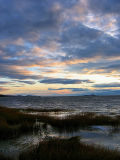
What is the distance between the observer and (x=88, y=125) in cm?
1906

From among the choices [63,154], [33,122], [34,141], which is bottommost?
[34,141]

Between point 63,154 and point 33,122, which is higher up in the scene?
point 63,154

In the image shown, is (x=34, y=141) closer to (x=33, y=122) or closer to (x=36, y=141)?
(x=36, y=141)

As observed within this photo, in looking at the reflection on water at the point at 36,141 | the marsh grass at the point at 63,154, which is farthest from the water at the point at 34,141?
the marsh grass at the point at 63,154

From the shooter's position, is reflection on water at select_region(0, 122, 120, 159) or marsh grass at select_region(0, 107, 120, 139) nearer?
reflection on water at select_region(0, 122, 120, 159)

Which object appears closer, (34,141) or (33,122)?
(34,141)

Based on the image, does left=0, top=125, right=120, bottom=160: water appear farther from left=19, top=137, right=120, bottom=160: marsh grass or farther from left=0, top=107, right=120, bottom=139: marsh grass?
left=19, top=137, right=120, bottom=160: marsh grass

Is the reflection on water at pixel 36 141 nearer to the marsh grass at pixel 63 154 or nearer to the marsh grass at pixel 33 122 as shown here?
the marsh grass at pixel 33 122

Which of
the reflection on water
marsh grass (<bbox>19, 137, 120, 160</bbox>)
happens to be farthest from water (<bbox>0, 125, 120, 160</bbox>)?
marsh grass (<bbox>19, 137, 120, 160</bbox>)

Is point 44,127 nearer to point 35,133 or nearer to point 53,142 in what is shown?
point 35,133

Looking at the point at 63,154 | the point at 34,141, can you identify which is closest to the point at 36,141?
the point at 34,141

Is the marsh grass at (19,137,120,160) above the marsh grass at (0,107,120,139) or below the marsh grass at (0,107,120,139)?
above

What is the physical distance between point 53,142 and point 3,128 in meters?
6.33

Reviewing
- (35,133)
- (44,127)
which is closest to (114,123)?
(44,127)
